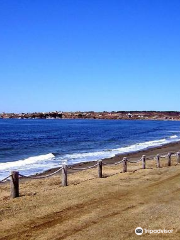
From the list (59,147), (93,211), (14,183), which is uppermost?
(14,183)

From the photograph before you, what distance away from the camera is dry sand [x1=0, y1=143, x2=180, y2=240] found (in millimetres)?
8797

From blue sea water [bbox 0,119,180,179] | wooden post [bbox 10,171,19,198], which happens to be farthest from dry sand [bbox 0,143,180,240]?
blue sea water [bbox 0,119,180,179]

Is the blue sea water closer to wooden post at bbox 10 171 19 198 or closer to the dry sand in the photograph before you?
wooden post at bbox 10 171 19 198

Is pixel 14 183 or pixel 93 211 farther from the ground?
pixel 14 183

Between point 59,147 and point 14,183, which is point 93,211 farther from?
point 59,147

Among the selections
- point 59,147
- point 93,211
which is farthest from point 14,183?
point 59,147

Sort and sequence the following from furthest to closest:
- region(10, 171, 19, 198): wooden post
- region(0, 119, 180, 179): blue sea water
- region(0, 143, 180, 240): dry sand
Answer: region(0, 119, 180, 179): blue sea water, region(10, 171, 19, 198): wooden post, region(0, 143, 180, 240): dry sand

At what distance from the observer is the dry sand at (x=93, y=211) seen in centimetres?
880

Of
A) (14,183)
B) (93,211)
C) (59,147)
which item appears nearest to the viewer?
(93,211)

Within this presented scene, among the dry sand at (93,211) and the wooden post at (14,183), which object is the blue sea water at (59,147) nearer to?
the wooden post at (14,183)

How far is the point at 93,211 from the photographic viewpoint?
10750 millimetres

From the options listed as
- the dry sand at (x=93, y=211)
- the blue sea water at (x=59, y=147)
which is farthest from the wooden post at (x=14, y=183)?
the blue sea water at (x=59, y=147)

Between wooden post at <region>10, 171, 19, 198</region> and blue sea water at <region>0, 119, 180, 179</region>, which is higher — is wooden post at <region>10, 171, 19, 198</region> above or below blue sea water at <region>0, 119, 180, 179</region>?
above

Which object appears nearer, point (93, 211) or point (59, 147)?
point (93, 211)
